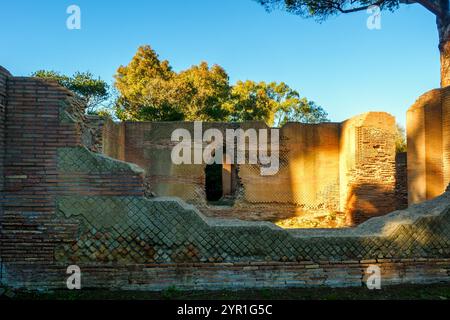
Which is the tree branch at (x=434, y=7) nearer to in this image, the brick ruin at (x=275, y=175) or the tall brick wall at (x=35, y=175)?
the brick ruin at (x=275, y=175)

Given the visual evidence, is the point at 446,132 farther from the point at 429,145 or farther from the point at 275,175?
the point at 275,175

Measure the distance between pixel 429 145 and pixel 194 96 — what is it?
14300 mm

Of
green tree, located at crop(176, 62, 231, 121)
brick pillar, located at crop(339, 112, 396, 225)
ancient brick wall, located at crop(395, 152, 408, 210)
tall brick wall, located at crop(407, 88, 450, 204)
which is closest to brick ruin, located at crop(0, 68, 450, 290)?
tall brick wall, located at crop(407, 88, 450, 204)

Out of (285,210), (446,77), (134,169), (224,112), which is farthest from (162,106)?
(134,169)

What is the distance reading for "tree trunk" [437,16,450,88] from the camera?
10.4 metres

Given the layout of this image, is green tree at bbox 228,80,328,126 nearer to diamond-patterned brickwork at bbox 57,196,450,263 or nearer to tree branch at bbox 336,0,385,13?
tree branch at bbox 336,0,385,13

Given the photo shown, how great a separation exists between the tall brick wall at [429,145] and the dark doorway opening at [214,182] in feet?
32.7

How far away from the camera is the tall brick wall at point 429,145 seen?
6676 mm

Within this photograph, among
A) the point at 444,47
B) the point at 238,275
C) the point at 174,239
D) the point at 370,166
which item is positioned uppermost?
the point at 444,47

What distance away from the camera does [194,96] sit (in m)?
20.0

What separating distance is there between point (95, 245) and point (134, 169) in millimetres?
936

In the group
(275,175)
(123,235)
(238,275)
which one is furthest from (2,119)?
(275,175)

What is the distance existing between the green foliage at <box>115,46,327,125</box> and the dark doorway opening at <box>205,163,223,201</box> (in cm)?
283

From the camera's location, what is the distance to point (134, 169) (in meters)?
4.27
